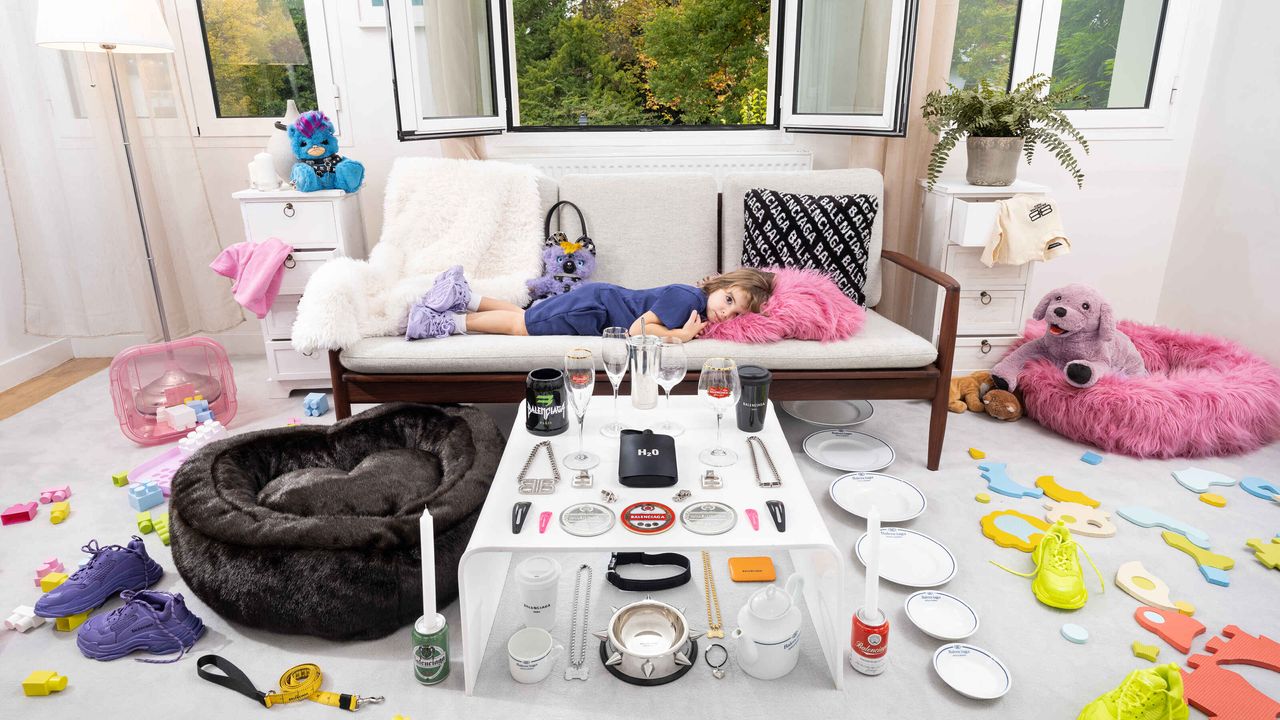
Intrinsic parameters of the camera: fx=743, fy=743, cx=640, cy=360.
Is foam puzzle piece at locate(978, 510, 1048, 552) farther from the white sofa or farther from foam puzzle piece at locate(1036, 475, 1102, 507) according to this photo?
the white sofa

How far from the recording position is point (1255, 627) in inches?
66.0

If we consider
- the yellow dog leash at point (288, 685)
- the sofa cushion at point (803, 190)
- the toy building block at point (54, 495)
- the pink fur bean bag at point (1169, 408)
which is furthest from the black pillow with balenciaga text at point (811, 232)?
the toy building block at point (54, 495)

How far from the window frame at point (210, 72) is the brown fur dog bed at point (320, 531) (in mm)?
1857

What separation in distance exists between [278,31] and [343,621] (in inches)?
111

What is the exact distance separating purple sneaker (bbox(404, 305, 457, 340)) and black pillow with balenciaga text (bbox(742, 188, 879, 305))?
1128 mm

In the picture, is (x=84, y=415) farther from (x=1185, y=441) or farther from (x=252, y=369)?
(x=1185, y=441)

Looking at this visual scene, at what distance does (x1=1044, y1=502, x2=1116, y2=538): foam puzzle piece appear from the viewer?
204 cm

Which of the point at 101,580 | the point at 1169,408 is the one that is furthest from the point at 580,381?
the point at 1169,408

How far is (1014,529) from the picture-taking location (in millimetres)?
2047

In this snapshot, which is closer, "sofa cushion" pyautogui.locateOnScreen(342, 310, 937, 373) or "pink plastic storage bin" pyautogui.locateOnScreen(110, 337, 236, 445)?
"sofa cushion" pyautogui.locateOnScreen(342, 310, 937, 373)

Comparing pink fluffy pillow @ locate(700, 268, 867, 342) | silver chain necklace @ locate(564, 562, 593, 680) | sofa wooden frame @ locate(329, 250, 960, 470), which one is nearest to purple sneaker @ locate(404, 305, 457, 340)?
sofa wooden frame @ locate(329, 250, 960, 470)

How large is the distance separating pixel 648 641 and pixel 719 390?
0.56 metres

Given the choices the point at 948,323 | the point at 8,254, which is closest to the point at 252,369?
the point at 8,254

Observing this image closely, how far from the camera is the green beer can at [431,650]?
1449mm
